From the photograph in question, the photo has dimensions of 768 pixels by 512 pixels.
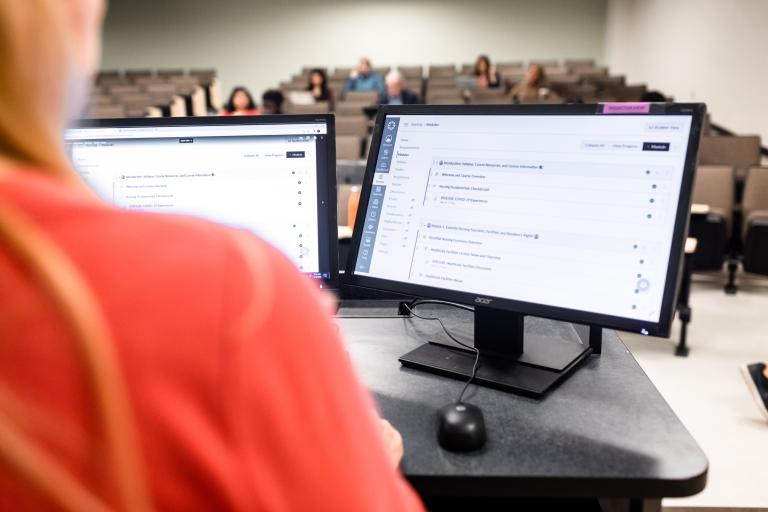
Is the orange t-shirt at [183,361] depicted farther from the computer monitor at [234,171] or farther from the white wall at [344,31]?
the white wall at [344,31]

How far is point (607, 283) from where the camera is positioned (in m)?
0.96

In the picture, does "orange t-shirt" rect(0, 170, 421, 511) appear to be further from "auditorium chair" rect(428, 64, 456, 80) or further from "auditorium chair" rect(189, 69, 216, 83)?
"auditorium chair" rect(189, 69, 216, 83)

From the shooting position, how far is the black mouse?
862 millimetres

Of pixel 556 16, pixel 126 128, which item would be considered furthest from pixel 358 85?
pixel 126 128

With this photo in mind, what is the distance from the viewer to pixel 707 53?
7137mm

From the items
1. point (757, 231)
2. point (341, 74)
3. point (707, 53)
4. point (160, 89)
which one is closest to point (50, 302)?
point (757, 231)

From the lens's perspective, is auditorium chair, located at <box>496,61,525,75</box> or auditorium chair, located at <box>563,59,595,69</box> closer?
auditorium chair, located at <box>496,61,525,75</box>

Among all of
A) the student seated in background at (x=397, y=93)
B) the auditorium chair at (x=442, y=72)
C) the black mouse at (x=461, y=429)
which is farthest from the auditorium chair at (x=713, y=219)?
the auditorium chair at (x=442, y=72)

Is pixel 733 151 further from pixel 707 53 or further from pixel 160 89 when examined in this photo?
pixel 160 89

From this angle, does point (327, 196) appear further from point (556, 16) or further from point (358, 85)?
point (556, 16)

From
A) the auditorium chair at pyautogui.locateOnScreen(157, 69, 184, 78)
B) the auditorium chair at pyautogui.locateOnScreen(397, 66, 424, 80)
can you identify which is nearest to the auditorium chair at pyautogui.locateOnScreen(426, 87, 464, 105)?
the auditorium chair at pyautogui.locateOnScreen(397, 66, 424, 80)

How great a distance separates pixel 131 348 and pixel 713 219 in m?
3.68

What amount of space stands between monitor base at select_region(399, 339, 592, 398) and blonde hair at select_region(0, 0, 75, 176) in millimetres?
798

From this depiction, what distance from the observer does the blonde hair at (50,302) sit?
312mm
